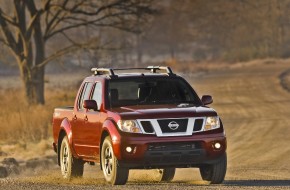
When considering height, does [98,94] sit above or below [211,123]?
above

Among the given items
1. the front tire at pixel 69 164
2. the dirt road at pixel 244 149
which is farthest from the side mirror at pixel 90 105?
the front tire at pixel 69 164

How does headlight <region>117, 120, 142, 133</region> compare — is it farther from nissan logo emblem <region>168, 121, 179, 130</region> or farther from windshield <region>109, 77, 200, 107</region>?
windshield <region>109, 77, 200, 107</region>

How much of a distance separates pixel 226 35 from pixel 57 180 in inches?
5669

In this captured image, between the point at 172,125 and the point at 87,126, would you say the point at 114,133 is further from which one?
the point at 87,126

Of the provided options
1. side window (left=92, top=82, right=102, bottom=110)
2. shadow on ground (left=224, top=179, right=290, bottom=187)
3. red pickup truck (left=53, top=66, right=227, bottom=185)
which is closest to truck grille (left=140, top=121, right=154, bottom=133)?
red pickup truck (left=53, top=66, right=227, bottom=185)

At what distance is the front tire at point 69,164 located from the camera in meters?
18.2

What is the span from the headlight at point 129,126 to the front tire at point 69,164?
258cm

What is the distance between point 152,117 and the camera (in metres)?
15.7

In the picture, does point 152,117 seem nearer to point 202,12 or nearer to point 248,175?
point 248,175

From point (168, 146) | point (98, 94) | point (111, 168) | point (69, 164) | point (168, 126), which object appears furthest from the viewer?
point (69, 164)

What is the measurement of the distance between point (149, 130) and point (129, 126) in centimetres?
29

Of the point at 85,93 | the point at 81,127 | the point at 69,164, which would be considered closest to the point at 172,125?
the point at 81,127

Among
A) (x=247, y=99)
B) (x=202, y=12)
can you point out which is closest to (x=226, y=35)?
(x=202, y=12)

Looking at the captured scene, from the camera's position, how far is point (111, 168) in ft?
52.8
